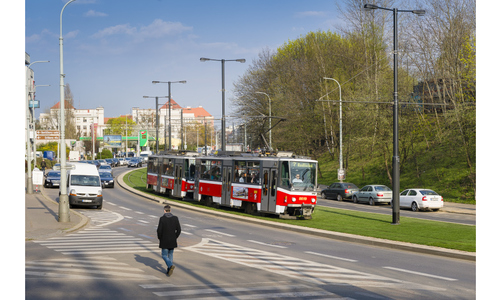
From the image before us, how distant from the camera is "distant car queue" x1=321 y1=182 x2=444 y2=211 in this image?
33.1 m

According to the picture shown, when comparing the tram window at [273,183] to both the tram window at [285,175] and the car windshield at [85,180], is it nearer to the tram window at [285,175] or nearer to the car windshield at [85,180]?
the tram window at [285,175]

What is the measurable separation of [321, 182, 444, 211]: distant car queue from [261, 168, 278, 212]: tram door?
11.5 meters

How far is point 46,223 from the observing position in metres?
22.2

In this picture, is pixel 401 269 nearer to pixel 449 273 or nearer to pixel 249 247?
pixel 449 273

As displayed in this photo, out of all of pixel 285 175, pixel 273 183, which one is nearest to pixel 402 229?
pixel 285 175

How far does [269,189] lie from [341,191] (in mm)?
16553

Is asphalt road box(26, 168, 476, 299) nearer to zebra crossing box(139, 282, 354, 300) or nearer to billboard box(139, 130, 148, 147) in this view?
zebra crossing box(139, 282, 354, 300)

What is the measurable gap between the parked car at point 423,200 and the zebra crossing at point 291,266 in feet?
64.0

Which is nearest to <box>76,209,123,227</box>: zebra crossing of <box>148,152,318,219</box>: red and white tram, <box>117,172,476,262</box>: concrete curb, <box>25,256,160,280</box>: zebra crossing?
<box>117,172,476,262</box>: concrete curb

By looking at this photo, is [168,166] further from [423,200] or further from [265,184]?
[423,200]

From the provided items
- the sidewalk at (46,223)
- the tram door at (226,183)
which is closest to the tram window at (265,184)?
the tram door at (226,183)

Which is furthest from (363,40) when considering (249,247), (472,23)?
(249,247)

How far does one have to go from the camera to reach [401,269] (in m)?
12.9

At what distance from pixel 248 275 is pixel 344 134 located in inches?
1863
